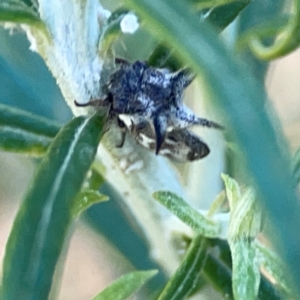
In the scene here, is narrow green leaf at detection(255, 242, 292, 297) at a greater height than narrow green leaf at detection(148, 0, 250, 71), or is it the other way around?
narrow green leaf at detection(148, 0, 250, 71)

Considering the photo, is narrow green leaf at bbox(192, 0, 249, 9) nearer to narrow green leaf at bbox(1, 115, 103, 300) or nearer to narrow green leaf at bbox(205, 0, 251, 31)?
narrow green leaf at bbox(205, 0, 251, 31)

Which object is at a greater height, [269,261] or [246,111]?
Answer: [246,111]

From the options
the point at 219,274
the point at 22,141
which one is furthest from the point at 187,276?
the point at 22,141

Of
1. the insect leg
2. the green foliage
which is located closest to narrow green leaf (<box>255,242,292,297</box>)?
the green foliage

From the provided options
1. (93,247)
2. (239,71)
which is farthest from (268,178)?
(93,247)

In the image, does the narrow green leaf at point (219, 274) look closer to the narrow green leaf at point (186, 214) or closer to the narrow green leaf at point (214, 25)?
the narrow green leaf at point (186, 214)

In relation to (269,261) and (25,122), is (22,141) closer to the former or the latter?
(25,122)

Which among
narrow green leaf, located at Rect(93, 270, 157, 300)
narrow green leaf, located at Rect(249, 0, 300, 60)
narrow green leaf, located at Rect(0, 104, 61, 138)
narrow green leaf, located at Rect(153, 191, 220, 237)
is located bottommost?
narrow green leaf, located at Rect(93, 270, 157, 300)
